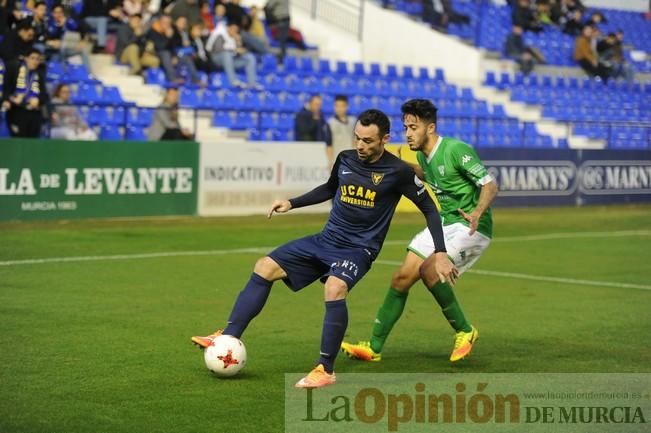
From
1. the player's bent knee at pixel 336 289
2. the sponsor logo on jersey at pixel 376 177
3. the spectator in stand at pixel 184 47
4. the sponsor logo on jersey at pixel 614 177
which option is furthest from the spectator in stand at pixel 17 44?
the sponsor logo on jersey at pixel 614 177

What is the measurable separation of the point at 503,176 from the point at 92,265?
1254 cm

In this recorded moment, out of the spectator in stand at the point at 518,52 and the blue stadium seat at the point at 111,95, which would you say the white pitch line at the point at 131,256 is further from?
the spectator in stand at the point at 518,52

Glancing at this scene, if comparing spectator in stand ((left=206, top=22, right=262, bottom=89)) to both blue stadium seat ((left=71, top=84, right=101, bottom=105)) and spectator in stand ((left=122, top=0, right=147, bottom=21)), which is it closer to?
spectator in stand ((left=122, top=0, right=147, bottom=21))

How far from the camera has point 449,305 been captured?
371 inches

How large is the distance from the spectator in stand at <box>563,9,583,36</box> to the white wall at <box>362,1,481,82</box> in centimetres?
503

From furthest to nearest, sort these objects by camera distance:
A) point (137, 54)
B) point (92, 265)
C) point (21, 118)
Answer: point (137, 54) < point (21, 118) < point (92, 265)

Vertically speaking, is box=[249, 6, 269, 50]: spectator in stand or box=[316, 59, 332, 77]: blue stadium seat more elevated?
box=[249, 6, 269, 50]: spectator in stand

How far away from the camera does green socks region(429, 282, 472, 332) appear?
9391 millimetres

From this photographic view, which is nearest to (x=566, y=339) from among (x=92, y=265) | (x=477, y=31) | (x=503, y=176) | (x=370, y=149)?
(x=370, y=149)

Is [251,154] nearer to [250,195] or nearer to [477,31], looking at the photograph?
[250,195]

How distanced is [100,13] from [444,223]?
14646 millimetres

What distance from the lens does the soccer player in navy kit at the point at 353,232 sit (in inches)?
A: 324

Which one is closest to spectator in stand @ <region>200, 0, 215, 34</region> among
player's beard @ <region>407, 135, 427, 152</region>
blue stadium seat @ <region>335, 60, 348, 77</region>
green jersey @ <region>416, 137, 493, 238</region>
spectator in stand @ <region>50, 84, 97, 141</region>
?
blue stadium seat @ <region>335, 60, 348, 77</region>

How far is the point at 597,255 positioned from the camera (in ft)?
56.4
